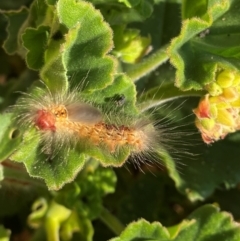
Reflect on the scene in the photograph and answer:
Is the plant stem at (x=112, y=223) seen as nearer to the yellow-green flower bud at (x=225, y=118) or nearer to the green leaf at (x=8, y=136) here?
the green leaf at (x=8, y=136)

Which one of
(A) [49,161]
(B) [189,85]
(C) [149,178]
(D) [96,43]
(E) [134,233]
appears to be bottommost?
(C) [149,178]

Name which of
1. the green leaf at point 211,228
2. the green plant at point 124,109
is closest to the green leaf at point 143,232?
the green plant at point 124,109

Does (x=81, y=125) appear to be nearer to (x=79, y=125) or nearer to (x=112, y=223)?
(x=79, y=125)

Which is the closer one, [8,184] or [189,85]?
[189,85]

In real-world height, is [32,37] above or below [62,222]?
above

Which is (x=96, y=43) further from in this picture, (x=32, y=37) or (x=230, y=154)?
(x=230, y=154)

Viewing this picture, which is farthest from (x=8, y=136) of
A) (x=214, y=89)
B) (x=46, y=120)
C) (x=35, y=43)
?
(x=214, y=89)

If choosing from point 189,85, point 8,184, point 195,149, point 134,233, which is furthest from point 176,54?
point 8,184
